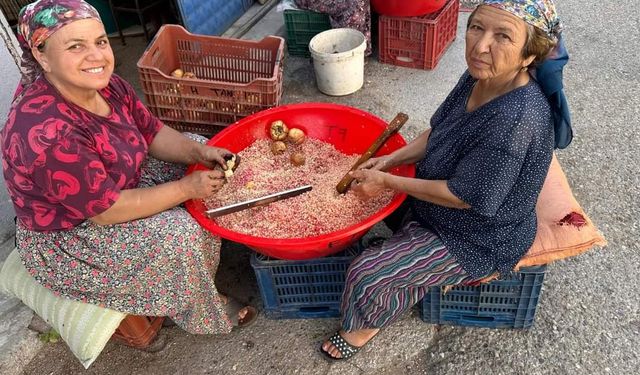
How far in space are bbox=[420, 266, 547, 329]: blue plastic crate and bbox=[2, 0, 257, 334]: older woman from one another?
38.2 inches

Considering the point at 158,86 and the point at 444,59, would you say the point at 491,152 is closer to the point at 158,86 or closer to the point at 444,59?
the point at 158,86

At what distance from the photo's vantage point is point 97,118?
2057mm

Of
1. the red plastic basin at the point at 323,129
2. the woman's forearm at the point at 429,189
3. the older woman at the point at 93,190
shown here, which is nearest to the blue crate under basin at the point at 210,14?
the red plastic basin at the point at 323,129

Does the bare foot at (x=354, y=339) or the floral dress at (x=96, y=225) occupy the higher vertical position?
the floral dress at (x=96, y=225)

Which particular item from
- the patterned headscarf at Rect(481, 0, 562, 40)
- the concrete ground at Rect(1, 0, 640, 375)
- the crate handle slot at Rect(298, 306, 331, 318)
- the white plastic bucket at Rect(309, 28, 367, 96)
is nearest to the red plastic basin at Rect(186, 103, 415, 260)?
the crate handle slot at Rect(298, 306, 331, 318)

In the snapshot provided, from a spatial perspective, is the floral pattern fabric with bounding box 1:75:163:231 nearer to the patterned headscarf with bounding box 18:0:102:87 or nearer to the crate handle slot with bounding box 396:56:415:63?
the patterned headscarf with bounding box 18:0:102:87

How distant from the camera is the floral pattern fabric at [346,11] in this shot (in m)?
4.01

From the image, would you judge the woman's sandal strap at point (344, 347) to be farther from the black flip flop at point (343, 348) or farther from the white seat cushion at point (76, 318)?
the white seat cushion at point (76, 318)

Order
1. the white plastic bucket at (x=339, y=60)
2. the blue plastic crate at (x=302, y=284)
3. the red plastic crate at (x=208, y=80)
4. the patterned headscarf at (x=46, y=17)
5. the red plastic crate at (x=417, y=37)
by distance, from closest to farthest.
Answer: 1. the patterned headscarf at (x=46, y=17)
2. the blue plastic crate at (x=302, y=284)
3. the red plastic crate at (x=208, y=80)
4. the white plastic bucket at (x=339, y=60)
5. the red plastic crate at (x=417, y=37)

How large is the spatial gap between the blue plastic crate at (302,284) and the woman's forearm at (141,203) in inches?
18.3

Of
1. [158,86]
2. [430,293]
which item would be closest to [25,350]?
[158,86]

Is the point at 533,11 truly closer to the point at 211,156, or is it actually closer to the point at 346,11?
the point at 211,156

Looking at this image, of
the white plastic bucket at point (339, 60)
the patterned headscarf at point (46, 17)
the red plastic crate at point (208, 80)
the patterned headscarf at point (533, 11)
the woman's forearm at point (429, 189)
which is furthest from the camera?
the white plastic bucket at point (339, 60)

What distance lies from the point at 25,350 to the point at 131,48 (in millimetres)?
3139
